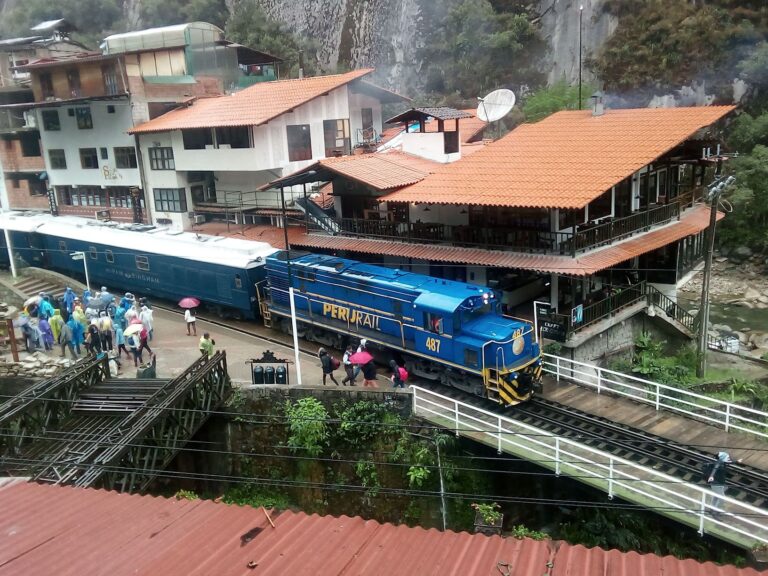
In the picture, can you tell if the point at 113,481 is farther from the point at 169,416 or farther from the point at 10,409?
the point at 10,409

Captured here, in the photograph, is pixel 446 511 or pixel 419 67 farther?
pixel 419 67

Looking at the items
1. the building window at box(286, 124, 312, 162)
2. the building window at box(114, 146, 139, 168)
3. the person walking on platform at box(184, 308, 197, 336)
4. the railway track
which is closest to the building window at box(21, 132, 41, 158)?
the building window at box(114, 146, 139, 168)

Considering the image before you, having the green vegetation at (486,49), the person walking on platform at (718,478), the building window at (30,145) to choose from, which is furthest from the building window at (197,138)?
the person walking on platform at (718,478)

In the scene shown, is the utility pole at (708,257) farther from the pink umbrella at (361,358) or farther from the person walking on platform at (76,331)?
the person walking on platform at (76,331)

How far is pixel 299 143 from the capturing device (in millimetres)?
31734

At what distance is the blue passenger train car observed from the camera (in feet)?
79.5

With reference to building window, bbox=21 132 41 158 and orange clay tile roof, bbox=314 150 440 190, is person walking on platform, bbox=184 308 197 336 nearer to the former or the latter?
orange clay tile roof, bbox=314 150 440 190

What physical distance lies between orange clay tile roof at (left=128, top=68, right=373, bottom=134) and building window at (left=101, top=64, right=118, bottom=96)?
2711 millimetres

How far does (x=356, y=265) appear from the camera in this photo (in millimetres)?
20375

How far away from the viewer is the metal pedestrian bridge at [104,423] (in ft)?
42.0

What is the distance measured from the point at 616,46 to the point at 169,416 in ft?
140

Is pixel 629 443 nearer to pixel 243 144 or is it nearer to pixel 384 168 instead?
pixel 384 168

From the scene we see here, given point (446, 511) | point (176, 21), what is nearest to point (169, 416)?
point (446, 511)

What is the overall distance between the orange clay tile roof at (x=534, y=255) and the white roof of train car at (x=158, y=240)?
2.16 m
